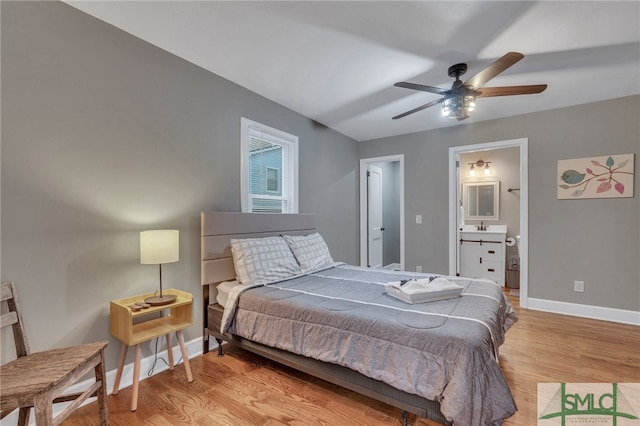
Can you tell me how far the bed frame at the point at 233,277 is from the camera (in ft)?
5.17

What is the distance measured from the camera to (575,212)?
3.51 m

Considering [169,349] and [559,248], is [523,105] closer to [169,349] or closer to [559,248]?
[559,248]

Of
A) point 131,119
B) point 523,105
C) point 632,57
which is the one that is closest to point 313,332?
point 131,119

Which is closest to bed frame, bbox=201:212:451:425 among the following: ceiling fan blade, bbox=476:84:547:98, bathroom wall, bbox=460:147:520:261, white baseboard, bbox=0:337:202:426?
white baseboard, bbox=0:337:202:426

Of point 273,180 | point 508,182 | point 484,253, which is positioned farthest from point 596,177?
point 273,180

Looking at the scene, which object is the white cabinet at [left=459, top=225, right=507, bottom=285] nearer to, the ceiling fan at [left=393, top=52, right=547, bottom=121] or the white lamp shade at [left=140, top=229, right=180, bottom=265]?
the ceiling fan at [left=393, top=52, right=547, bottom=121]

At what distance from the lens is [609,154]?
10.9 feet

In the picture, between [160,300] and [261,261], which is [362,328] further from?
[160,300]

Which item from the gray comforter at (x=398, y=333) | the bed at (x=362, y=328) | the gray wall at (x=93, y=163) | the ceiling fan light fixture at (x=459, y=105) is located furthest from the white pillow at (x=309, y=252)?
the ceiling fan light fixture at (x=459, y=105)

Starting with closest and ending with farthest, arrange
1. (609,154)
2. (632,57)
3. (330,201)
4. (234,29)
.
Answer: (234,29) < (632,57) < (609,154) < (330,201)

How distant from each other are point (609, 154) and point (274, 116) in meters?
3.88

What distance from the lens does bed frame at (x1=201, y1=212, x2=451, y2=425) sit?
1.58 meters

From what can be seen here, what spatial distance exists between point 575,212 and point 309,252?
3270 mm

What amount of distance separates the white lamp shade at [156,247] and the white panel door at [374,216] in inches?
145
